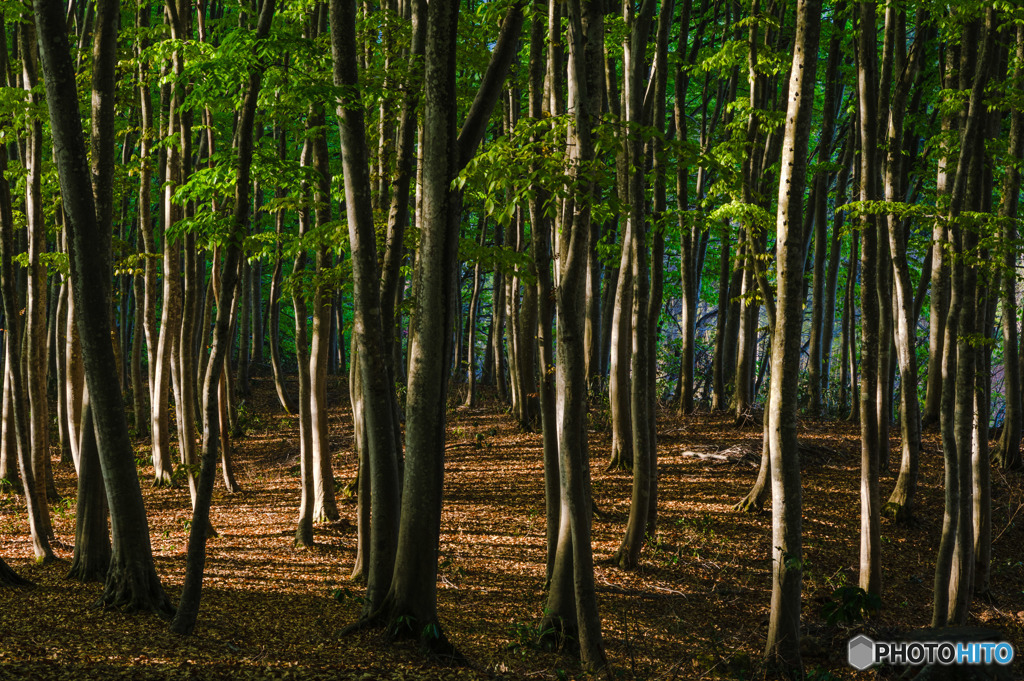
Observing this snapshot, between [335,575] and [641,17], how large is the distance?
25.8ft

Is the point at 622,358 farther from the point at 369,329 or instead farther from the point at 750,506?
the point at 369,329

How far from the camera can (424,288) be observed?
Result: 20.3ft

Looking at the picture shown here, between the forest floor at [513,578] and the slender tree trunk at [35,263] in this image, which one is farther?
the slender tree trunk at [35,263]

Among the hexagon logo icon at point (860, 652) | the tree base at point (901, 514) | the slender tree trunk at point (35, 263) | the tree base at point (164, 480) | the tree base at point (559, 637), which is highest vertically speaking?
the slender tree trunk at point (35, 263)

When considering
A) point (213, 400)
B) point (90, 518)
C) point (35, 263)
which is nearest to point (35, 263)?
point (35, 263)

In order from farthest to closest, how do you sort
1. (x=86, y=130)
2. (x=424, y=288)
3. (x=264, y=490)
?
(x=264, y=490)
(x=86, y=130)
(x=424, y=288)

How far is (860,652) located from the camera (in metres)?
7.95

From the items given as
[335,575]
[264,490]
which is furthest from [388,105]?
[264,490]

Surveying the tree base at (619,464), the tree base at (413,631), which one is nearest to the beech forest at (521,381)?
the tree base at (413,631)

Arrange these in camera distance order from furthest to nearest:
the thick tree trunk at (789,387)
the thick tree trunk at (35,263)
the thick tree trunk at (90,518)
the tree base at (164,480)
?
the tree base at (164,480), the thick tree trunk at (35,263), the thick tree trunk at (90,518), the thick tree trunk at (789,387)

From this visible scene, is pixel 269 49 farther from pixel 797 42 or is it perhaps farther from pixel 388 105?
pixel 797 42

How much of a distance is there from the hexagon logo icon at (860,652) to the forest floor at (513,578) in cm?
12

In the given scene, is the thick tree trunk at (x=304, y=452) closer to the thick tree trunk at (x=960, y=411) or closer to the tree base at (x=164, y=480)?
the tree base at (x=164, y=480)
